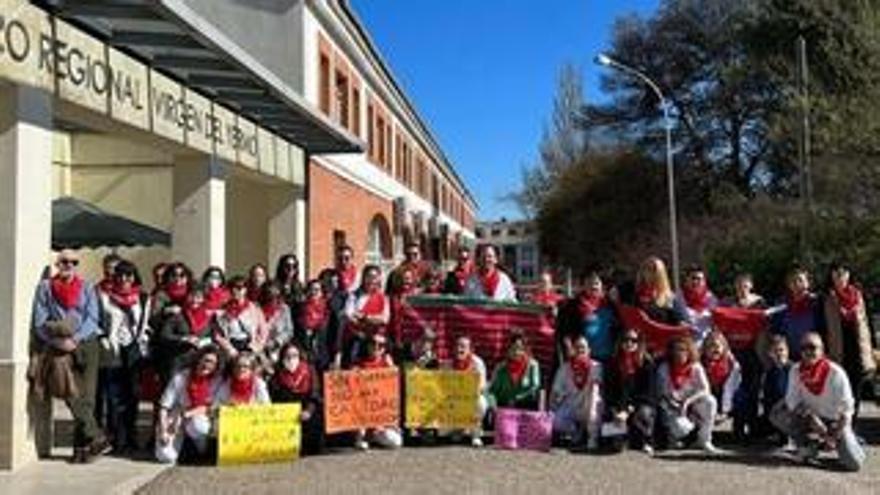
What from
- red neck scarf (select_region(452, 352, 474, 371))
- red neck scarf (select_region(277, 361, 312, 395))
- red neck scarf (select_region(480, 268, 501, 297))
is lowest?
red neck scarf (select_region(277, 361, 312, 395))

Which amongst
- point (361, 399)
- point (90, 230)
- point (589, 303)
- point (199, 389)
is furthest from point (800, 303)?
point (90, 230)

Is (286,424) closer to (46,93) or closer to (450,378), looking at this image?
(450,378)

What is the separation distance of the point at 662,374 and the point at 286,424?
11.2 ft

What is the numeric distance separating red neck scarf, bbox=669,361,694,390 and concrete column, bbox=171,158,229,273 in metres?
6.41

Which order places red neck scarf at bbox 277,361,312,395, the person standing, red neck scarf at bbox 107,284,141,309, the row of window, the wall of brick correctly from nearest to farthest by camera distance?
1. the person standing
2. red neck scarf at bbox 277,361,312,395
3. red neck scarf at bbox 107,284,141,309
4. the wall of brick
5. the row of window

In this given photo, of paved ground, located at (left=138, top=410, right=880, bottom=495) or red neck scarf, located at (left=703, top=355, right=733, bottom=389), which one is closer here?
paved ground, located at (left=138, top=410, right=880, bottom=495)

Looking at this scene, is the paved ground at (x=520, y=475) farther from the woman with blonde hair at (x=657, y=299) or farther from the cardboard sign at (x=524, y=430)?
the woman with blonde hair at (x=657, y=299)

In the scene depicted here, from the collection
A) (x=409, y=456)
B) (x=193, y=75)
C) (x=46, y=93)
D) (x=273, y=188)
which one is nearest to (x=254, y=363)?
(x=409, y=456)

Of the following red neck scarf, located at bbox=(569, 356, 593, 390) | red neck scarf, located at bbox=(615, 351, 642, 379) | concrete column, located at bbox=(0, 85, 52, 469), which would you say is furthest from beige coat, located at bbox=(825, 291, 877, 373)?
concrete column, located at bbox=(0, 85, 52, 469)

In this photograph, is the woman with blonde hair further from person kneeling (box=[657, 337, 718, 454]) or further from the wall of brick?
the wall of brick

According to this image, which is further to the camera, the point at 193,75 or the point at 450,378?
the point at 193,75

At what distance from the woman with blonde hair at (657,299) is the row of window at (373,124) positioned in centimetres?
1359

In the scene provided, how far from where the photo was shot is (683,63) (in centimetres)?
5484

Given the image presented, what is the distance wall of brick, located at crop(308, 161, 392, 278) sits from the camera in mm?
23484
